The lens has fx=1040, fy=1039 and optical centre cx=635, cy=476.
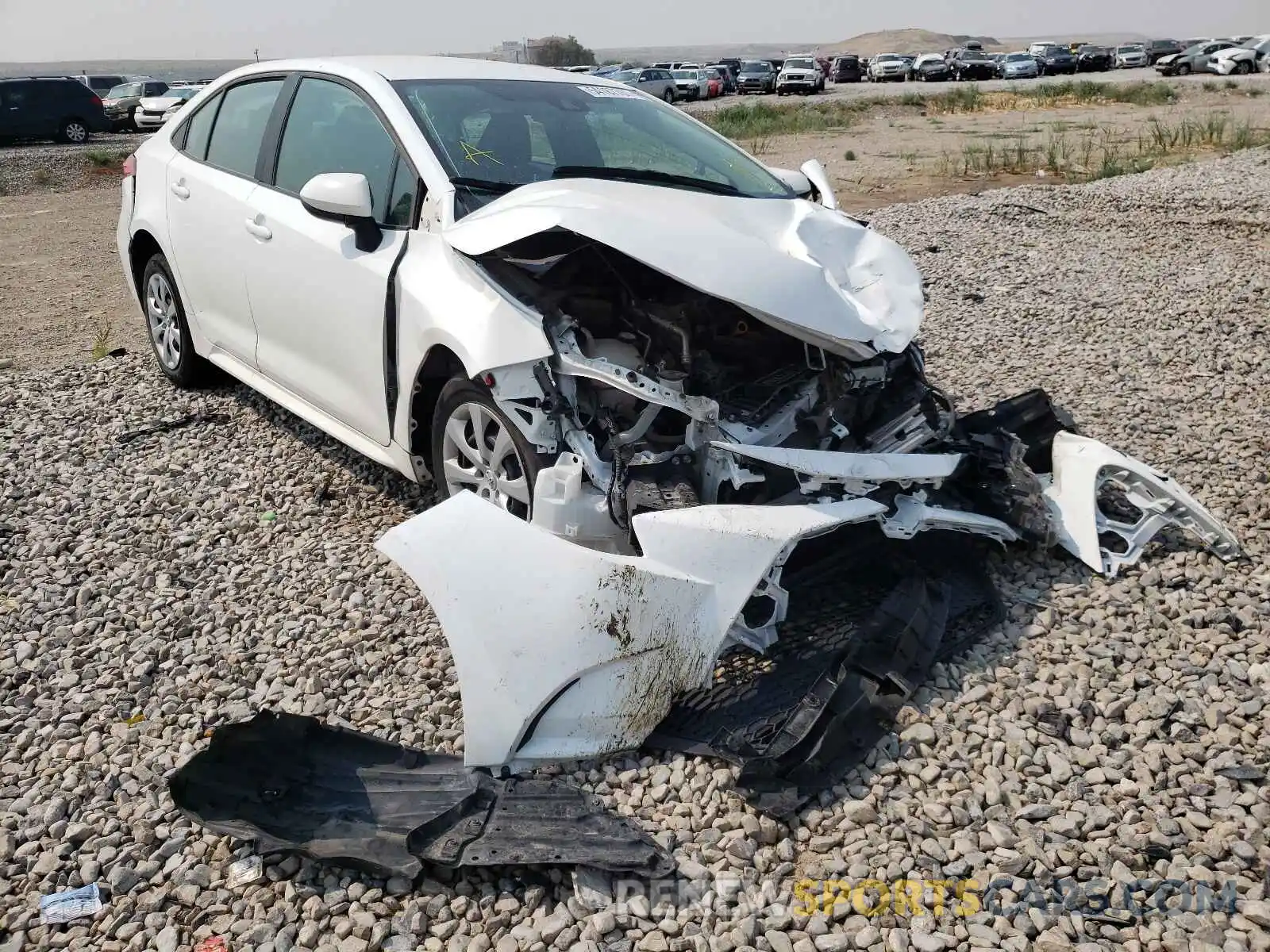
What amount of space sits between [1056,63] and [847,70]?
1060 centimetres

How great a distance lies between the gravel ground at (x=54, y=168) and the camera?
1791 cm

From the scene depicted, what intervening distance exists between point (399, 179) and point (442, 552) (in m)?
1.75

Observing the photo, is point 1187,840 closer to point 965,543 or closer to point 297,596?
point 965,543

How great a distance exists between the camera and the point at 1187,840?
2596mm

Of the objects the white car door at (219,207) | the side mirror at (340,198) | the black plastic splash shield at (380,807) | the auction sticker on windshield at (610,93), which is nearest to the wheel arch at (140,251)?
the white car door at (219,207)

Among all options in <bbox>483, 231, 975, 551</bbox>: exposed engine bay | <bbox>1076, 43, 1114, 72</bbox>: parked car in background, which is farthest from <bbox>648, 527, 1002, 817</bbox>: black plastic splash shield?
<bbox>1076, 43, 1114, 72</bbox>: parked car in background

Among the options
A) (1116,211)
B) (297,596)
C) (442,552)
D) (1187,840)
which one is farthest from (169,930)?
(1116,211)

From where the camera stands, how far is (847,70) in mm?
55781

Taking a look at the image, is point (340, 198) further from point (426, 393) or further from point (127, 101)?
point (127, 101)

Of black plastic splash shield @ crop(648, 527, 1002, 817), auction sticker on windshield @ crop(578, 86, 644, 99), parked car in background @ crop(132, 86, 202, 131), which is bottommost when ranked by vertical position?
parked car in background @ crop(132, 86, 202, 131)

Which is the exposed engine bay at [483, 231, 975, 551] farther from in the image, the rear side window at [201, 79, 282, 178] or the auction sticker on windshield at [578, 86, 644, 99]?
the rear side window at [201, 79, 282, 178]

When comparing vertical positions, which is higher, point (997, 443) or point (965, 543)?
point (997, 443)

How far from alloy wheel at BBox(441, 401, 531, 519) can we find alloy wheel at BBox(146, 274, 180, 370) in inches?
102

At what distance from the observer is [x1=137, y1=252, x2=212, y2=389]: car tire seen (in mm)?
5512
